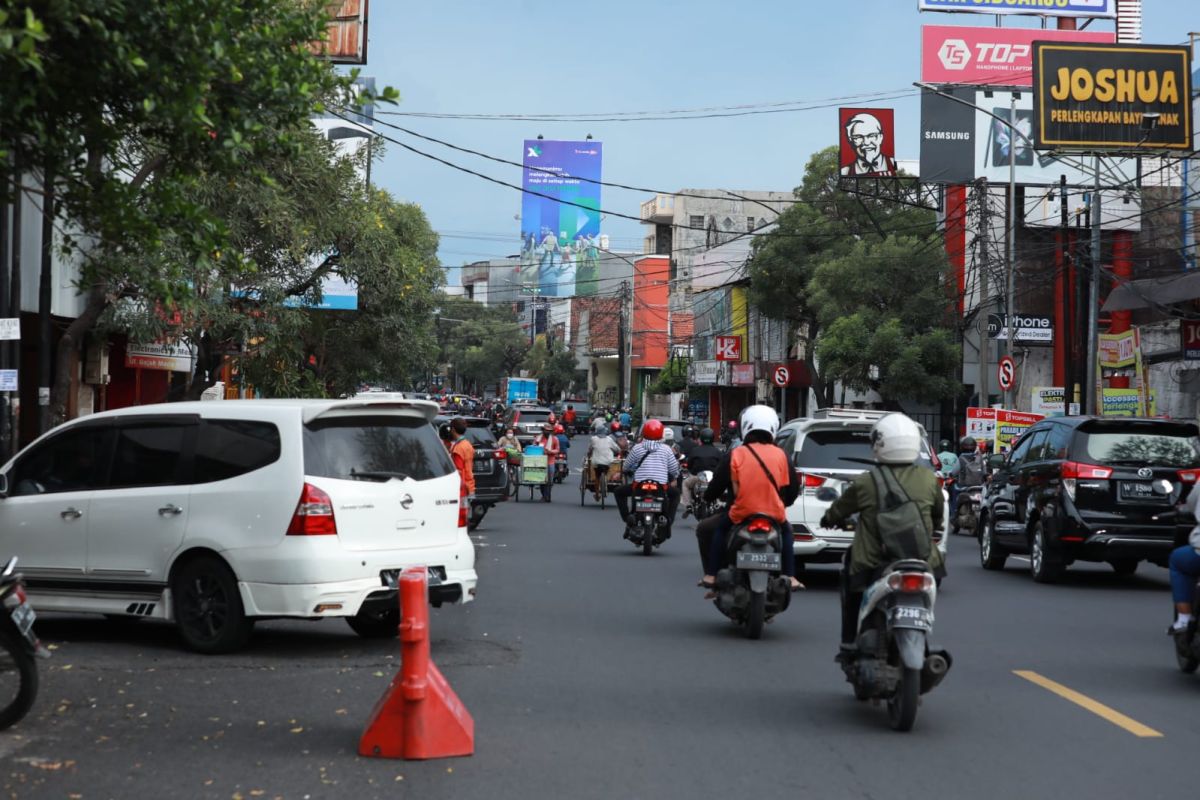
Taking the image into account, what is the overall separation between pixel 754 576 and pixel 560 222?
98.2m

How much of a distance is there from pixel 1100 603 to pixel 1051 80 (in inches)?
889

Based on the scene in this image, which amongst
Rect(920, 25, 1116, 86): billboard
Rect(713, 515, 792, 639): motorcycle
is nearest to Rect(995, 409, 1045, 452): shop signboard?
Rect(713, 515, 792, 639): motorcycle

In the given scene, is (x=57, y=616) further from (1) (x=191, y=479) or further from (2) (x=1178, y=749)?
(2) (x=1178, y=749)

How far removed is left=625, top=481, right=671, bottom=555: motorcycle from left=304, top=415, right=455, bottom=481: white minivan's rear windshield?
27.0ft

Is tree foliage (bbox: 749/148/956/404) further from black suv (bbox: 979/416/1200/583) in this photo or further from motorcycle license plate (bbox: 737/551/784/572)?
motorcycle license plate (bbox: 737/551/784/572)

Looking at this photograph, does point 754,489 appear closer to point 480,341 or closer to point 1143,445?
point 1143,445

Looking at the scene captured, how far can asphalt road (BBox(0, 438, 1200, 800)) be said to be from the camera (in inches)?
267

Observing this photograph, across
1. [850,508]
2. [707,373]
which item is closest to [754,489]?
[850,508]

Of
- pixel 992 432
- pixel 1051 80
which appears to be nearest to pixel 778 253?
pixel 1051 80

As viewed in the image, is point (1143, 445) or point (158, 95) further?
point (1143, 445)

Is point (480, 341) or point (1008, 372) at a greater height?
point (480, 341)

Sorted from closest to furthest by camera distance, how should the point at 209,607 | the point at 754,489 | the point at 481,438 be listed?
the point at 209,607 < the point at 754,489 < the point at 481,438

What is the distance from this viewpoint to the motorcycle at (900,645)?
784 cm

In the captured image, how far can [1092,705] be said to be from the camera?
29.0 feet
